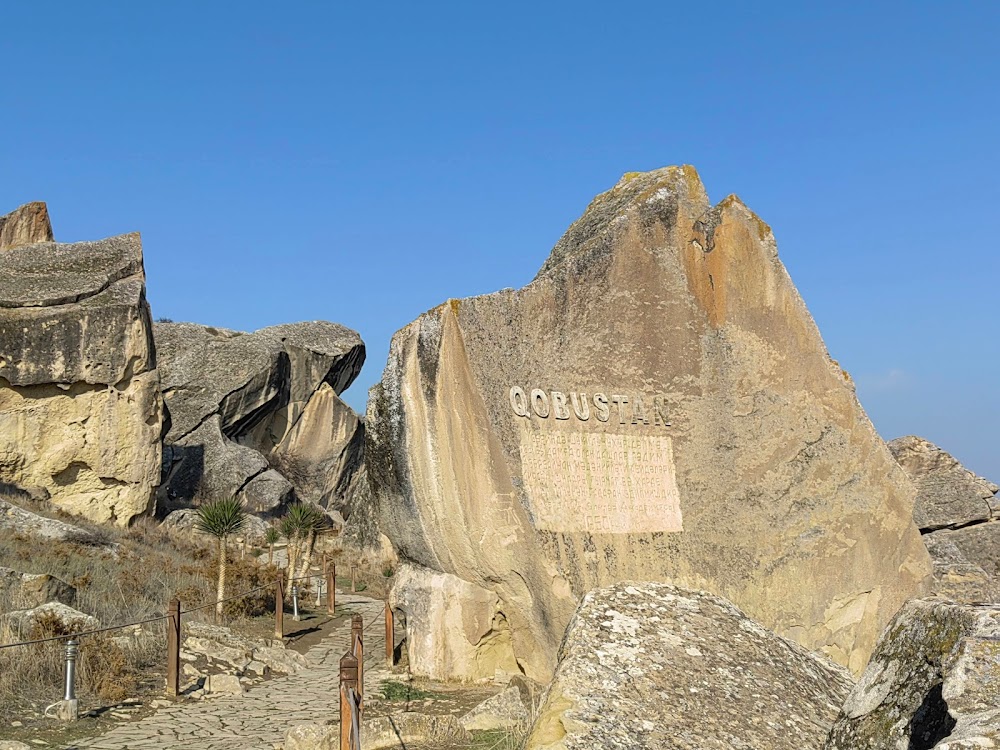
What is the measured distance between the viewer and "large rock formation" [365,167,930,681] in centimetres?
780

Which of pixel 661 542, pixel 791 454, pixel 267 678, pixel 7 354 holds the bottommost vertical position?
pixel 267 678

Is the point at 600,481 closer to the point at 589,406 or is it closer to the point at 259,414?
the point at 589,406

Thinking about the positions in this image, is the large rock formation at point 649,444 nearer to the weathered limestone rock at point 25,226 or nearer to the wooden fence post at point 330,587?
the wooden fence post at point 330,587

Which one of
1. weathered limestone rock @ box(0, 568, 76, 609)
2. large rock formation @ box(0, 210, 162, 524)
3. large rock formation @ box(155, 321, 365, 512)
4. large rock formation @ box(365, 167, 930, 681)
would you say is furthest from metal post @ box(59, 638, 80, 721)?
large rock formation @ box(155, 321, 365, 512)

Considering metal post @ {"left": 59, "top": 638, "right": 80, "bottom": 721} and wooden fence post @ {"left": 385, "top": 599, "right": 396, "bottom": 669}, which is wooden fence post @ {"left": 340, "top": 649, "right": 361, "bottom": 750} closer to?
metal post @ {"left": 59, "top": 638, "right": 80, "bottom": 721}

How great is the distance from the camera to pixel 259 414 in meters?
32.2

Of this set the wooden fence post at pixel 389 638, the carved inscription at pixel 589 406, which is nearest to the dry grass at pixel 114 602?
the wooden fence post at pixel 389 638

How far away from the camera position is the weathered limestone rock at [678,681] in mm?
3000

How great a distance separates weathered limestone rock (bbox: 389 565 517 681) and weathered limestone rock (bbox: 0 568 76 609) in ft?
14.4

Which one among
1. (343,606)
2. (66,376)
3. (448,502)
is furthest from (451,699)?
(66,376)

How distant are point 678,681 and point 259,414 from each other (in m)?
30.2

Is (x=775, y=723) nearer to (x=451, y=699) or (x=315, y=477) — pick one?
(x=451, y=699)

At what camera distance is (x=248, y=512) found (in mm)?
27734

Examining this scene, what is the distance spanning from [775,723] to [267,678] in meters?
7.70
